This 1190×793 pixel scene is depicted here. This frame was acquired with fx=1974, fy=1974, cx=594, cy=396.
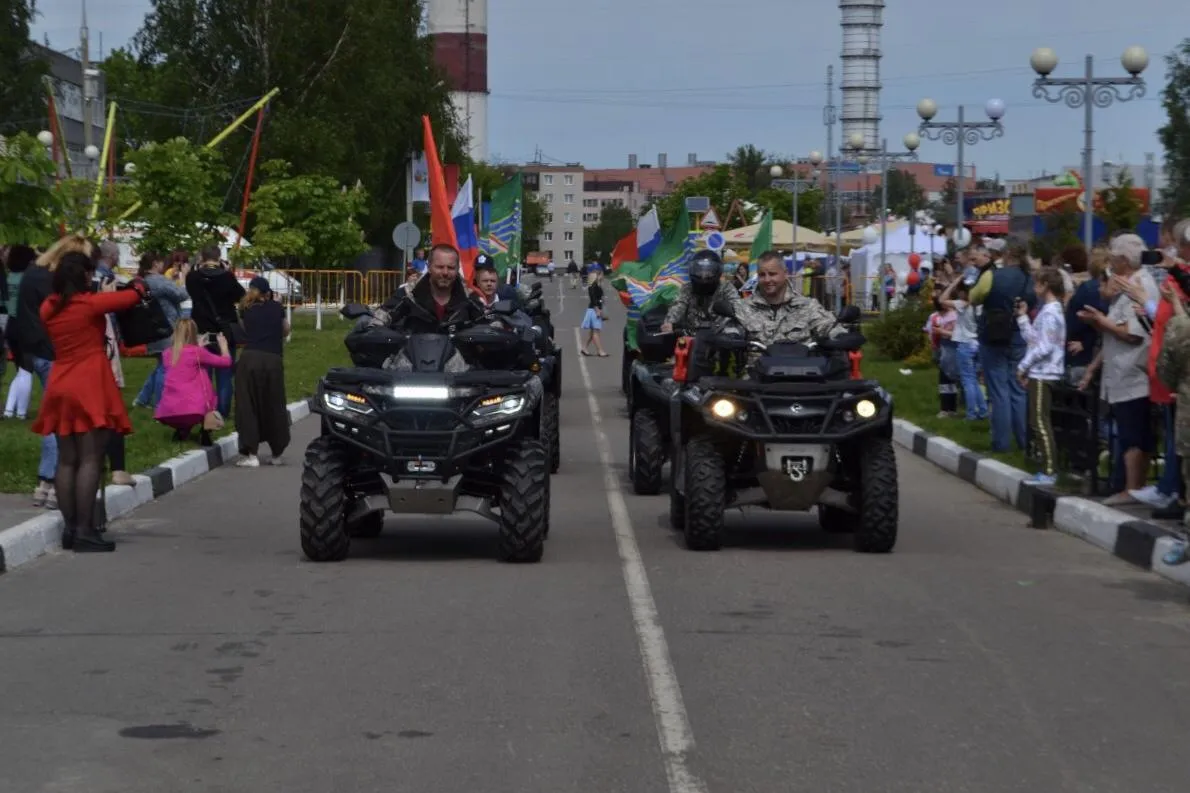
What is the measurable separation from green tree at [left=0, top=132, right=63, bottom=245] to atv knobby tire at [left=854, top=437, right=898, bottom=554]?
→ 21.8 feet

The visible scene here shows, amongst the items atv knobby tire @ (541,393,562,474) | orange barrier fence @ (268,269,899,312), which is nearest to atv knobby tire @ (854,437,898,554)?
atv knobby tire @ (541,393,562,474)

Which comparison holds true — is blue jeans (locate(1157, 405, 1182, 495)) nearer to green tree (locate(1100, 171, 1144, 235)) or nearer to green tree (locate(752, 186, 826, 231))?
green tree (locate(1100, 171, 1144, 235))

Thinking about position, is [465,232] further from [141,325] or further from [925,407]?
[141,325]

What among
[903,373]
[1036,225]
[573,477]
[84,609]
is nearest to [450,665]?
[84,609]

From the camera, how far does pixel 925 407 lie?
78.4ft

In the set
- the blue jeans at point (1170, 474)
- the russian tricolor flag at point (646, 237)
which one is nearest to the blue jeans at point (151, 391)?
the russian tricolor flag at point (646, 237)

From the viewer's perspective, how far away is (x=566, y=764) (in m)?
6.59

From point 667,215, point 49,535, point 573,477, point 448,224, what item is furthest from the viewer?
point 667,215

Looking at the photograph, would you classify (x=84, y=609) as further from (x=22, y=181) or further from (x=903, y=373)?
(x=903, y=373)

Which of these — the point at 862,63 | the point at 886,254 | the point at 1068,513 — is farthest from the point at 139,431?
the point at 862,63

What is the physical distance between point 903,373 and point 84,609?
21.0 m

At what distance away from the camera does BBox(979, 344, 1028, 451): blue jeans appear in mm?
17844

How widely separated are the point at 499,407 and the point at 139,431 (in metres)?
9.08

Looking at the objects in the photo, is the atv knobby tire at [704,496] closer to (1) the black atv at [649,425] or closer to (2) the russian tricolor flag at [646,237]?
(1) the black atv at [649,425]
